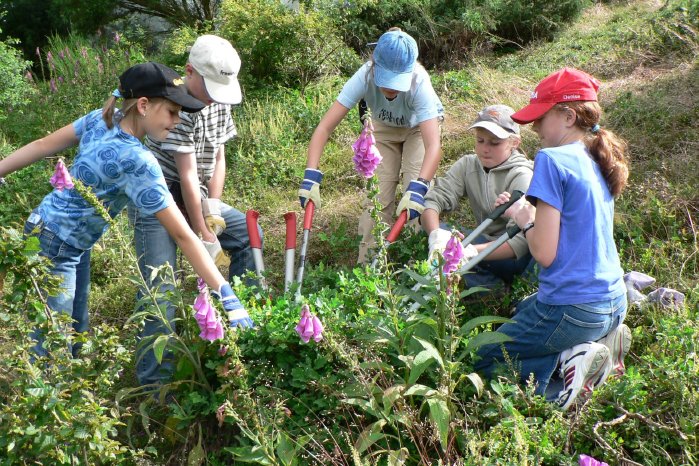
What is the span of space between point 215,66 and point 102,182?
0.91 metres

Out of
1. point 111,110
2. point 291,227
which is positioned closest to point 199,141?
point 291,227

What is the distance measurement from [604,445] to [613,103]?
401 cm

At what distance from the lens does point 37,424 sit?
8.21 feet

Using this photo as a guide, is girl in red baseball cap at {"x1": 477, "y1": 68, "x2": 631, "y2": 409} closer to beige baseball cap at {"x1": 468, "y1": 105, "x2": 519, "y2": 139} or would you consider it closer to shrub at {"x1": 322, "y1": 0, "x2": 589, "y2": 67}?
beige baseball cap at {"x1": 468, "y1": 105, "x2": 519, "y2": 139}

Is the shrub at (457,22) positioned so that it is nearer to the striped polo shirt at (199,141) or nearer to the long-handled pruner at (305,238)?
the striped polo shirt at (199,141)

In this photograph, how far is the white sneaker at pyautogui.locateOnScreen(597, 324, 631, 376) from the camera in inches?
127

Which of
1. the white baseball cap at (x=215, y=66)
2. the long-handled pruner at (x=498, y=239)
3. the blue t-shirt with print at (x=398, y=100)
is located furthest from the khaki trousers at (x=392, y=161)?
the white baseball cap at (x=215, y=66)

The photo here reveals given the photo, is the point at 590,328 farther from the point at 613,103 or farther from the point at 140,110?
the point at 613,103

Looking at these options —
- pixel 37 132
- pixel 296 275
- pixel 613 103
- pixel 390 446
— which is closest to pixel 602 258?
pixel 390 446

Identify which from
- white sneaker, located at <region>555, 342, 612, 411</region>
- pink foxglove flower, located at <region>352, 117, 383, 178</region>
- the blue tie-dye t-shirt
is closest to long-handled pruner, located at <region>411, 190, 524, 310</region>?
white sneaker, located at <region>555, 342, 612, 411</region>

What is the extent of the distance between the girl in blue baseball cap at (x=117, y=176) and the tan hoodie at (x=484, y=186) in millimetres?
1530

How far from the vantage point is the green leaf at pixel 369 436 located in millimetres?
2730

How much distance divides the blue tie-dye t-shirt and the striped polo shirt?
49 cm

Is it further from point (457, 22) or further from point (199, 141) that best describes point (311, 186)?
point (457, 22)
